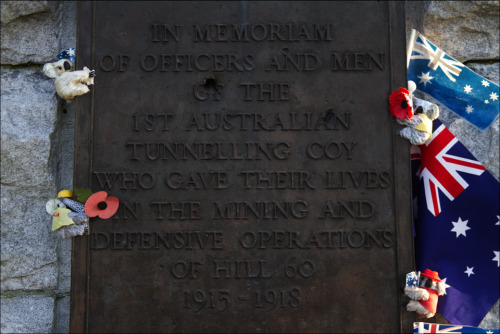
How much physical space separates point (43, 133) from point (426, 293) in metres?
1.82

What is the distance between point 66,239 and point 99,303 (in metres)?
0.36

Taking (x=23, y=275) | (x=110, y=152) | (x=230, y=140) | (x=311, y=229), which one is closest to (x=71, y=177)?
(x=110, y=152)

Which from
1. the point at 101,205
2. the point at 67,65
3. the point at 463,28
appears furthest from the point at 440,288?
the point at 67,65

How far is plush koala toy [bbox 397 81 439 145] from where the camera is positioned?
91.1 inches

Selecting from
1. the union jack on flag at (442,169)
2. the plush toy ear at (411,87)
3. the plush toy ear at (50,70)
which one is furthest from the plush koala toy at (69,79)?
the union jack on flag at (442,169)

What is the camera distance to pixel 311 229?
7.46 ft

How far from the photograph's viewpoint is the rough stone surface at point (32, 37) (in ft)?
8.09

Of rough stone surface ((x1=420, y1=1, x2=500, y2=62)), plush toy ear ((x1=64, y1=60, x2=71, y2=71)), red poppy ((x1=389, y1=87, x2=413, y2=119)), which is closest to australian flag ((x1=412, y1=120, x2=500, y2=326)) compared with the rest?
red poppy ((x1=389, y1=87, x2=413, y2=119))

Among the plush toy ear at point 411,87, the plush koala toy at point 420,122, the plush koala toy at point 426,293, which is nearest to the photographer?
the plush koala toy at point 426,293

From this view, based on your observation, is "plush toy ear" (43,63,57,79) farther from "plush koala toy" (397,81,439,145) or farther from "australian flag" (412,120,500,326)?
"australian flag" (412,120,500,326)

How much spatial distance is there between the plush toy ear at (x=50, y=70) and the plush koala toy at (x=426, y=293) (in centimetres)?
179

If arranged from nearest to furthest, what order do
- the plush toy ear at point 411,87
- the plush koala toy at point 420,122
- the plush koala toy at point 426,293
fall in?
1. the plush koala toy at point 426,293
2. the plush koala toy at point 420,122
3. the plush toy ear at point 411,87

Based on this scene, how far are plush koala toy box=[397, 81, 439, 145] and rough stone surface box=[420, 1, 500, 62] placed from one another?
0.34 m

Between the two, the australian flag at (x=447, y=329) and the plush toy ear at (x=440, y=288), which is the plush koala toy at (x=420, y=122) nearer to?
the plush toy ear at (x=440, y=288)
